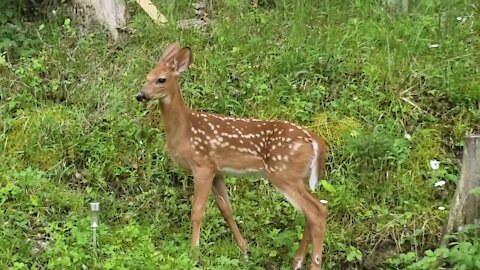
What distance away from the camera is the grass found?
5.86 m

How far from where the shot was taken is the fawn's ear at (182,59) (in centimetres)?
573

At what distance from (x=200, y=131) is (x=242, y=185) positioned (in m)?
1.00

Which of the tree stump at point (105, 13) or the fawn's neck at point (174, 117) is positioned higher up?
the fawn's neck at point (174, 117)

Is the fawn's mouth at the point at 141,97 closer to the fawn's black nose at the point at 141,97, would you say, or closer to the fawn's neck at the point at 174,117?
the fawn's black nose at the point at 141,97

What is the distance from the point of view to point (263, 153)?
18.4 feet

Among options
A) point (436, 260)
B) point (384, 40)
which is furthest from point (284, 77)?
point (436, 260)

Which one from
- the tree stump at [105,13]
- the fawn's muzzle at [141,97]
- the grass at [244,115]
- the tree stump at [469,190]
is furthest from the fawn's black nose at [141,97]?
the tree stump at [105,13]

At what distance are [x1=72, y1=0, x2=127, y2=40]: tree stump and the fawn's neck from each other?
8.95 ft

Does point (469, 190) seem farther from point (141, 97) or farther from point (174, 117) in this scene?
point (141, 97)

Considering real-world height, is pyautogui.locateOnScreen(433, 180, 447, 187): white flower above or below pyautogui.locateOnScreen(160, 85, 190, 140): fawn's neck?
below

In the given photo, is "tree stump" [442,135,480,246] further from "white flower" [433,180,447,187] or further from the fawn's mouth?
the fawn's mouth

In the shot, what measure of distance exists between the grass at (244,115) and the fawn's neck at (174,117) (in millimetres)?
704

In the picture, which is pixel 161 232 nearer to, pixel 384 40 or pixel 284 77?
pixel 284 77

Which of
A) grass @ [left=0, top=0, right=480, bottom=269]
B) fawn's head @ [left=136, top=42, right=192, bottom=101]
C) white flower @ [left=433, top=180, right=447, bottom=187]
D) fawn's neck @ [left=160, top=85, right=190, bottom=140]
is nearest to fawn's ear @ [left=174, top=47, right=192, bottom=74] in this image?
fawn's head @ [left=136, top=42, right=192, bottom=101]
